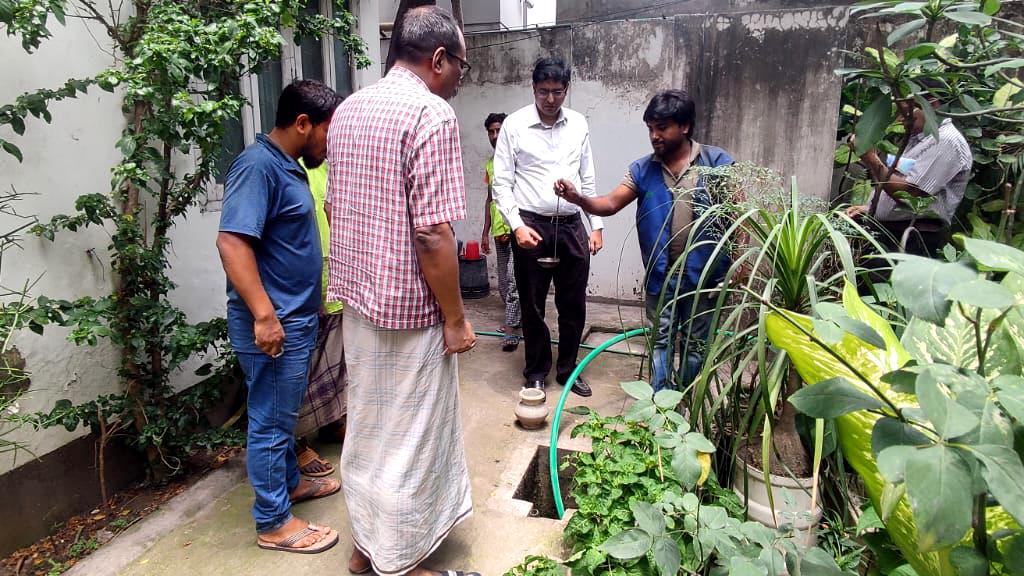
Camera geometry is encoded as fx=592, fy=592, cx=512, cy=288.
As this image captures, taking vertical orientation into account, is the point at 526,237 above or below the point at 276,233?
below

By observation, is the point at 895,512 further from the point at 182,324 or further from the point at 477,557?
the point at 182,324

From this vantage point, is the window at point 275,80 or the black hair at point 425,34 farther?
the window at point 275,80

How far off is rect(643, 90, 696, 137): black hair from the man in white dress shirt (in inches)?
34.3

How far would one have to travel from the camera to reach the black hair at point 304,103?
215cm

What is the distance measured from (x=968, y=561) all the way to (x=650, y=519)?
77cm

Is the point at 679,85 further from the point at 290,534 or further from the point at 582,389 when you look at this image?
the point at 290,534

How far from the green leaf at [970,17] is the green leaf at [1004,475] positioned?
2.84 ft

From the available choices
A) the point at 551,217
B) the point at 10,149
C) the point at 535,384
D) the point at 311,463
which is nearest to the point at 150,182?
the point at 10,149

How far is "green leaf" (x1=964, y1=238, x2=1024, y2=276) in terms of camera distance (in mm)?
607

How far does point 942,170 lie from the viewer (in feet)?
10.8

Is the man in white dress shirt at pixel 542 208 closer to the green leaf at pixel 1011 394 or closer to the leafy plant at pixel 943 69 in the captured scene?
the leafy plant at pixel 943 69

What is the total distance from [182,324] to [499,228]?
2572 mm

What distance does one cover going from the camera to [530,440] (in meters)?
3.05

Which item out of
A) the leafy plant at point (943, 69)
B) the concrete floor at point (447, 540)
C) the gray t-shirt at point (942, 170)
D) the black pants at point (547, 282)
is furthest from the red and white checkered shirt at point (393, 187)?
the gray t-shirt at point (942, 170)
